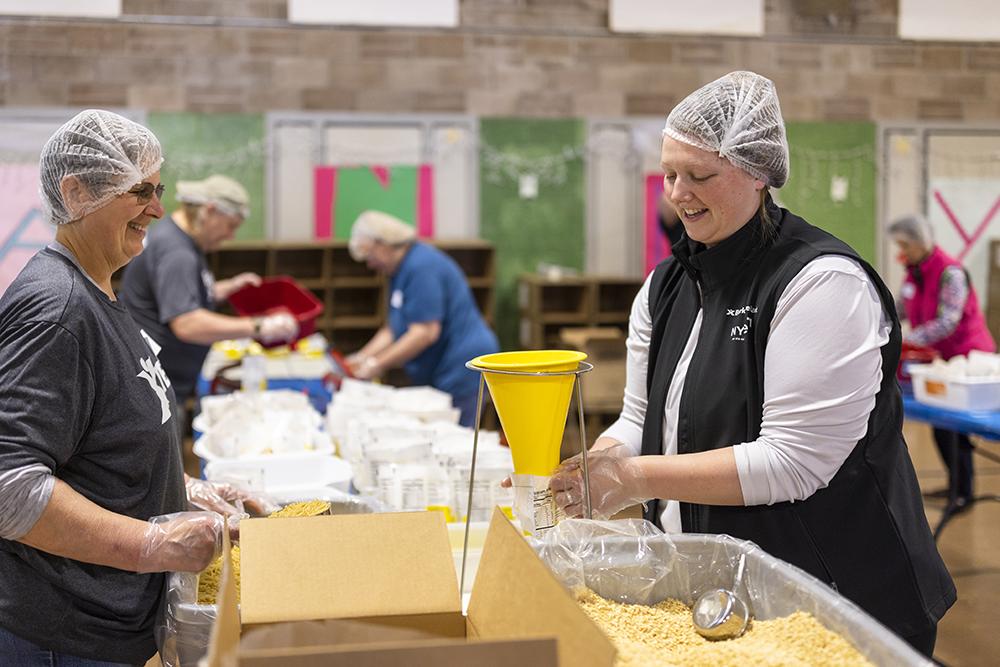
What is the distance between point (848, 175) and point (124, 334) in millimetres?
8872

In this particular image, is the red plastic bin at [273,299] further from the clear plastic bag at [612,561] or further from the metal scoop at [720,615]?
the metal scoop at [720,615]

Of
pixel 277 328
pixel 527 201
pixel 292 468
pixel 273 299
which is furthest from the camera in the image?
pixel 527 201

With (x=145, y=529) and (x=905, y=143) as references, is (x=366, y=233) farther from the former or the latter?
(x=905, y=143)

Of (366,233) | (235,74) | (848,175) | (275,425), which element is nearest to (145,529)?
(275,425)

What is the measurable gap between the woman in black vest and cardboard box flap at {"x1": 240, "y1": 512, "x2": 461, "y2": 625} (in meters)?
0.36

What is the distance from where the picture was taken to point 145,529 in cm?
158

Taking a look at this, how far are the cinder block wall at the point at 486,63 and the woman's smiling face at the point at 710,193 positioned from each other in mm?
7295

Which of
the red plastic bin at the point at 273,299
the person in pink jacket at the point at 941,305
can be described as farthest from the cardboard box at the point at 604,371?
the red plastic bin at the point at 273,299

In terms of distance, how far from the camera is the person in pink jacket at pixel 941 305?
5.91 metres

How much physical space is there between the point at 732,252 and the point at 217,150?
7.42 metres

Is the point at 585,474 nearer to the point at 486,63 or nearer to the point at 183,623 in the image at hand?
the point at 183,623

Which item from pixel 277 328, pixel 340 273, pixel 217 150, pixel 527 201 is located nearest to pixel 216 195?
pixel 277 328

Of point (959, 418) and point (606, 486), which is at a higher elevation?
point (606, 486)

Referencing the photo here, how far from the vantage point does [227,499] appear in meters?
2.10
